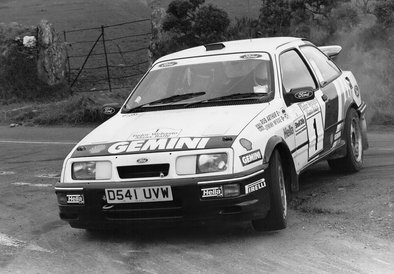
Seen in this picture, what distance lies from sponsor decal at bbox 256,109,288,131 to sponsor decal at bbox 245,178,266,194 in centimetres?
49

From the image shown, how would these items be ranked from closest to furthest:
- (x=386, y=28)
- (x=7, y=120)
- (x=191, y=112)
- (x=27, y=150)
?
(x=191, y=112) → (x=27, y=150) → (x=386, y=28) → (x=7, y=120)

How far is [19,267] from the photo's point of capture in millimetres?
4910

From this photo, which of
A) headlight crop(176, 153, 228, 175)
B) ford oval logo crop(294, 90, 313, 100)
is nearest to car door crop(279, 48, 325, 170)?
ford oval logo crop(294, 90, 313, 100)

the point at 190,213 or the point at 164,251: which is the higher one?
the point at 190,213

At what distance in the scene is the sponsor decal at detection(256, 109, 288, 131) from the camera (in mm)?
5363

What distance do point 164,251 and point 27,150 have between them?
6.93 meters

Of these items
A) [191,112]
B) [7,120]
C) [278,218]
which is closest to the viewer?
[278,218]

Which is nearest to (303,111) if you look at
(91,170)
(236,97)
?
(236,97)

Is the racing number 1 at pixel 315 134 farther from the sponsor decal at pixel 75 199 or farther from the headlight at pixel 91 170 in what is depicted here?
the sponsor decal at pixel 75 199

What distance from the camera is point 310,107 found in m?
6.37

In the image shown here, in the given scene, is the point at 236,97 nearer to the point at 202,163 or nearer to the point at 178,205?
the point at 202,163

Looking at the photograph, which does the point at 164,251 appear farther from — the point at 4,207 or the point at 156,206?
the point at 4,207

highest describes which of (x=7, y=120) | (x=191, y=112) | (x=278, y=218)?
(x=191, y=112)

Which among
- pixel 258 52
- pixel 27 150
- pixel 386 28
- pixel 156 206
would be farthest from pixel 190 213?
pixel 386 28
